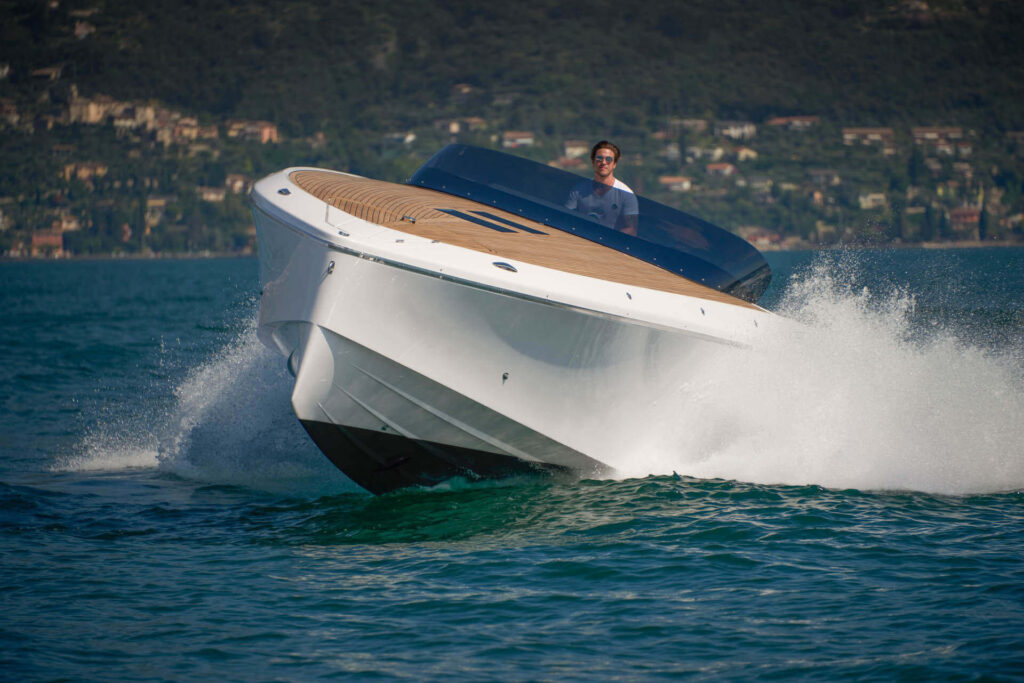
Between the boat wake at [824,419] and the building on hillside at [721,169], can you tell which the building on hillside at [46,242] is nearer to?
the building on hillside at [721,169]

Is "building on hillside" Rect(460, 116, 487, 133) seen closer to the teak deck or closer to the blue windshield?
the blue windshield

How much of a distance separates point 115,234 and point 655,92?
74.1 meters

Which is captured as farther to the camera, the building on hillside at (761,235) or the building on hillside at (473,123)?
the building on hillside at (473,123)

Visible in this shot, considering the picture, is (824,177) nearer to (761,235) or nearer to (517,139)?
(761,235)

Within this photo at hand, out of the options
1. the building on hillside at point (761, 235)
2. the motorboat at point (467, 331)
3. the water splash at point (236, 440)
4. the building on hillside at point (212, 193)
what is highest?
the motorboat at point (467, 331)

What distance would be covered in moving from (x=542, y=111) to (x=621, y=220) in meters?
140

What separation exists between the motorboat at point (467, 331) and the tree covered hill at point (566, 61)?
134012mm

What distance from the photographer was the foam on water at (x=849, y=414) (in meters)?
7.82

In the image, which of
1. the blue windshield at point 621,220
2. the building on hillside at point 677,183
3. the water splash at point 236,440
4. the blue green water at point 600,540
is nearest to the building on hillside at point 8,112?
the building on hillside at point 677,183

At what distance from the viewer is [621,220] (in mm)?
8609

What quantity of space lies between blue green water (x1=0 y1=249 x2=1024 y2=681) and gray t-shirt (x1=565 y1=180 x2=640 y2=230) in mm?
1499

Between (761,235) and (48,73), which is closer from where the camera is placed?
(761,235)

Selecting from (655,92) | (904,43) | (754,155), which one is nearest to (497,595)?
(754,155)

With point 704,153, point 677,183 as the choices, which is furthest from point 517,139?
point 677,183
